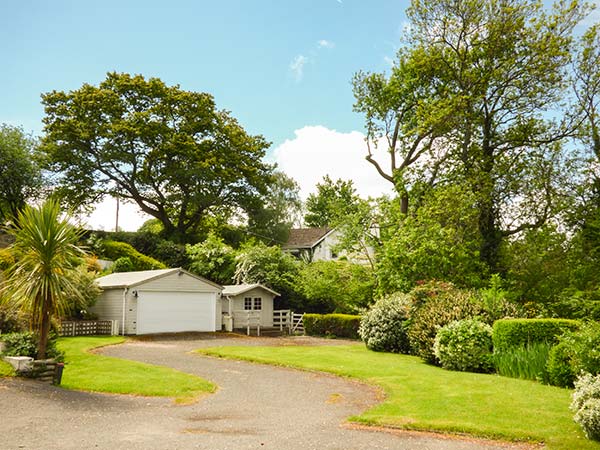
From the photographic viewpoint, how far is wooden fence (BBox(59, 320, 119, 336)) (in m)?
25.1

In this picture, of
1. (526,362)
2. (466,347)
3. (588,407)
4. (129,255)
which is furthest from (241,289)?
(588,407)

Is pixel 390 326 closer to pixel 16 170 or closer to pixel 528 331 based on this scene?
pixel 528 331

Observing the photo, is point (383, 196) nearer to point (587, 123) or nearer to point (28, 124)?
point (587, 123)

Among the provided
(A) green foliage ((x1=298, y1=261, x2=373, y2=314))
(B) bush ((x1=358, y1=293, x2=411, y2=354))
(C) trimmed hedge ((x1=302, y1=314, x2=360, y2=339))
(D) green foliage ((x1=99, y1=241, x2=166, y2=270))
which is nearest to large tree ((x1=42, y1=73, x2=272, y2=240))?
(D) green foliage ((x1=99, y1=241, x2=166, y2=270))

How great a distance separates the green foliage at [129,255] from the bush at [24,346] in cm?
2453

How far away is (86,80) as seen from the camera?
1828 inches

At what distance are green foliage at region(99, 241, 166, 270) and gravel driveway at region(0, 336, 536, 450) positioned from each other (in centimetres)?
2550

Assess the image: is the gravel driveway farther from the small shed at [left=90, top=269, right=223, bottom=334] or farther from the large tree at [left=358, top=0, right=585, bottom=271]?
the large tree at [left=358, top=0, right=585, bottom=271]

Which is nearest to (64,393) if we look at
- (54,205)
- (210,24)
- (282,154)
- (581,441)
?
(54,205)

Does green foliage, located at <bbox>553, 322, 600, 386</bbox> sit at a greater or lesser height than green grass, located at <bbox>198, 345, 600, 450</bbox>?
greater

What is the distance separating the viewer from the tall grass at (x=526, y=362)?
1325 centimetres

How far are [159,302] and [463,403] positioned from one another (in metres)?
21.0

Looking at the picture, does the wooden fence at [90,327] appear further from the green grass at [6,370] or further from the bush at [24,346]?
the green grass at [6,370]

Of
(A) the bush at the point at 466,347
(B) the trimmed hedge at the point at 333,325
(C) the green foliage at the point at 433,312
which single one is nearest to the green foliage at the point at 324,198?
(B) the trimmed hedge at the point at 333,325
